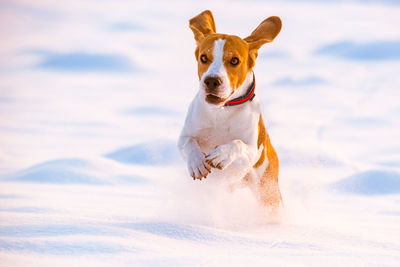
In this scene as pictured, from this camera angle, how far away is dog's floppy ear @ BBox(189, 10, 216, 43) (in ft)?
21.1

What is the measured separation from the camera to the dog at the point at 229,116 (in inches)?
229

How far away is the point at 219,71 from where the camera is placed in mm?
5742

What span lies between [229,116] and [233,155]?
0.57 meters

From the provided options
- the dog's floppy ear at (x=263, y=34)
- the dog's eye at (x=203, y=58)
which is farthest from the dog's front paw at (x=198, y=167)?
the dog's floppy ear at (x=263, y=34)

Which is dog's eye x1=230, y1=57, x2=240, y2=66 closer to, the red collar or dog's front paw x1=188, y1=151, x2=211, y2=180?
the red collar

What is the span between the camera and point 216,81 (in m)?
5.68

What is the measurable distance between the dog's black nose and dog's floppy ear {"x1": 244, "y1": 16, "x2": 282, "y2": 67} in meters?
0.68

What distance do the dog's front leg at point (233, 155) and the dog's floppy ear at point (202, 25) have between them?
3.52 feet

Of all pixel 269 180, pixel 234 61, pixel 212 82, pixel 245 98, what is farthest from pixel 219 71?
pixel 269 180

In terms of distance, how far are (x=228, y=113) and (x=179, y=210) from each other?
114 cm

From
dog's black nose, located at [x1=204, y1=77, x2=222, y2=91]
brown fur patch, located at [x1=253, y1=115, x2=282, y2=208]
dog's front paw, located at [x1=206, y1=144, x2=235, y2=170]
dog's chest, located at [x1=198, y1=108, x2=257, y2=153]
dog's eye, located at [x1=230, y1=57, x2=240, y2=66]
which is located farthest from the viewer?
brown fur patch, located at [x1=253, y1=115, x2=282, y2=208]

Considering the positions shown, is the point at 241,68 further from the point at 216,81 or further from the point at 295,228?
the point at 295,228

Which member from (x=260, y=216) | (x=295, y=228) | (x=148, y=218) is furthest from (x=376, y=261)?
(x=148, y=218)

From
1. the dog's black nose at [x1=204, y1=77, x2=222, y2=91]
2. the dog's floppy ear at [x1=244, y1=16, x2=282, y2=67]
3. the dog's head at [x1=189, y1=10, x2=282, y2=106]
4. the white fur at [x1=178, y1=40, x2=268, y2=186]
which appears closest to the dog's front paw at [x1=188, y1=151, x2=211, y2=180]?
the white fur at [x1=178, y1=40, x2=268, y2=186]
